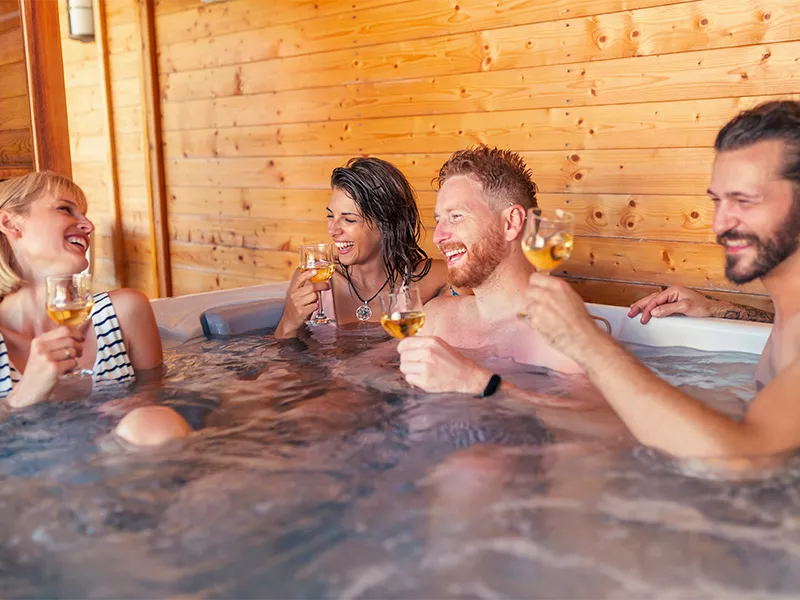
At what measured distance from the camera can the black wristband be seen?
2.01 metres

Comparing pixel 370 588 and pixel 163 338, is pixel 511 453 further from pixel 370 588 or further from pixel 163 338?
pixel 163 338

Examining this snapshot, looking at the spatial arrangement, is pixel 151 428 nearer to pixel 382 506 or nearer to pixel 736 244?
pixel 382 506

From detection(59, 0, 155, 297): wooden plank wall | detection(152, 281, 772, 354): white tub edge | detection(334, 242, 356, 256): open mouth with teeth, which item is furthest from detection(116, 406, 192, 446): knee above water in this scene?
detection(59, 0, 155, 297): wooden plank wall

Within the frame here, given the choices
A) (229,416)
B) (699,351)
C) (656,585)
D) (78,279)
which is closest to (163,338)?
(229,416)

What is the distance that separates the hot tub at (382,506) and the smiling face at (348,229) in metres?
0.85

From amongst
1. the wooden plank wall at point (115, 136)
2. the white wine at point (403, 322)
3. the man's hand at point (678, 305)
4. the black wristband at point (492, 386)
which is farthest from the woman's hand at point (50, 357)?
the wooden plank wall at point (115, 136)

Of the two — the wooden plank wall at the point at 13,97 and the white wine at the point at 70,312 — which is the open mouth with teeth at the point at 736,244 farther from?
the wooden plank wall at the point at 13,97

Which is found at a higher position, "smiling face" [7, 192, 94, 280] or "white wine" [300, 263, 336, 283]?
"smiling face" [7, 192, 94, 280]

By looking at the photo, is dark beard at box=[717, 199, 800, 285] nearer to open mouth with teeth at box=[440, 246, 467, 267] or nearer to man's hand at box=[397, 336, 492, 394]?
man's hand at box=[397, 336, 492, 394]

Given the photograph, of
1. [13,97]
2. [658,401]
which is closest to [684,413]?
[658,401]

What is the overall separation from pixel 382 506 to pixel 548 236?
631 mm

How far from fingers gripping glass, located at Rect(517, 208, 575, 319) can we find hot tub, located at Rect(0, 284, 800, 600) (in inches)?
15.9

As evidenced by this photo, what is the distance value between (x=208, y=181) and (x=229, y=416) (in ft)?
11.1

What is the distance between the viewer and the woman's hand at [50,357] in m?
1.89
